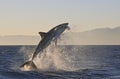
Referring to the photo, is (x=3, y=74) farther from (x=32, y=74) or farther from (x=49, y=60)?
(x=49, y=60)

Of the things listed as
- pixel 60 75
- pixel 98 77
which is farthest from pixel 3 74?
pixel 98 77

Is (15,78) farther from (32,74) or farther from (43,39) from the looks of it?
(43,39)

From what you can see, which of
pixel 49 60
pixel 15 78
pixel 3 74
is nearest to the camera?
pixel 15 78

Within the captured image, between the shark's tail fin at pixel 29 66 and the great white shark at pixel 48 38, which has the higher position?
the great white shark at pixel 48 38

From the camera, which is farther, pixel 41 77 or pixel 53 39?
pixel 53 39

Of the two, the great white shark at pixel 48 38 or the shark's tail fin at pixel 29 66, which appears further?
the great white shark at pixel 48 38

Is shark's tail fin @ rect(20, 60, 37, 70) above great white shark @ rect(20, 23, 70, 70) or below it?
below

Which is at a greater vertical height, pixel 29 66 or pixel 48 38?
pixel 48 38

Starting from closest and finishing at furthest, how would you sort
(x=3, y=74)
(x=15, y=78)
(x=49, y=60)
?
1. (x=15, y=78)
2. (x=3, y=74)
3. (x=49, y=60)

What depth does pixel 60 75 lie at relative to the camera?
31531 mm

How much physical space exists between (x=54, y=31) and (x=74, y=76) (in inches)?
179

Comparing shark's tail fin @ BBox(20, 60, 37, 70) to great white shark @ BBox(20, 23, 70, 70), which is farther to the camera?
great white shark @ BBox(20, 23, 70, 70)

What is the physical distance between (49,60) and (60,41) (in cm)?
1164

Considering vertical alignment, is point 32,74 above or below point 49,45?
below
